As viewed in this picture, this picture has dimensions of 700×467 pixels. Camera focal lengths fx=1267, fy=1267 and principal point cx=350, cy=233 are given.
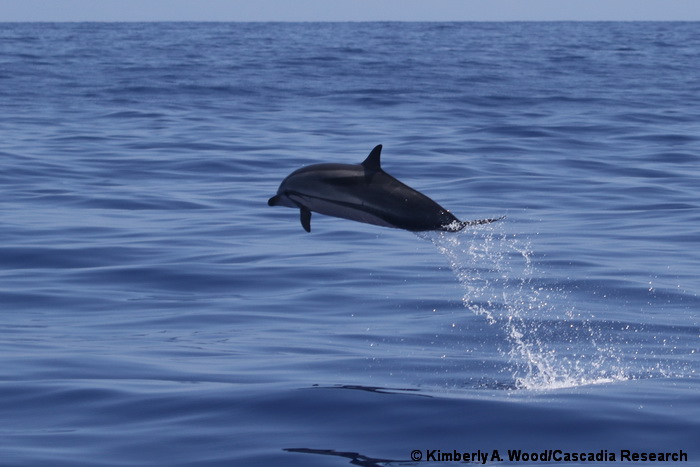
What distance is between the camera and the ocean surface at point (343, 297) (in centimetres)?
821

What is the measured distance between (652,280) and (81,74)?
38.1 metres

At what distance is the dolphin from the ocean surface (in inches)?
17.3

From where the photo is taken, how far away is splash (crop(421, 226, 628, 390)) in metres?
9.92

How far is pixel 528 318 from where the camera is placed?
12.2m

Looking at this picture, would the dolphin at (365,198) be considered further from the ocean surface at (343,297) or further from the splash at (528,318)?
the ocean surface at (343,297)

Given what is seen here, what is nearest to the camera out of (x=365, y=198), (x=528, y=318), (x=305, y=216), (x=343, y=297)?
(x=365, y=198)

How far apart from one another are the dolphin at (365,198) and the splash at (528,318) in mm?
159

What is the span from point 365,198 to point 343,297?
612cm

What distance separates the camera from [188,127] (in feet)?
93.5

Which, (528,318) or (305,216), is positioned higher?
(305,216)

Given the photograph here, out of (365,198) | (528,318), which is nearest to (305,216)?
(365,198)

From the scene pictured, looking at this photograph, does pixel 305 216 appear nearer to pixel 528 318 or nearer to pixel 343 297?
pixel 528 318

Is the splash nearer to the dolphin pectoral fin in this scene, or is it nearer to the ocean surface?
the ocean surface

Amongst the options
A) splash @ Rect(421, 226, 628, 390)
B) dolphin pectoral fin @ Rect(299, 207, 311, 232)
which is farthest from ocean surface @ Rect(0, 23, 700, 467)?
dolphin pectoral fin @ Rect(299, 207, 311, 232)
